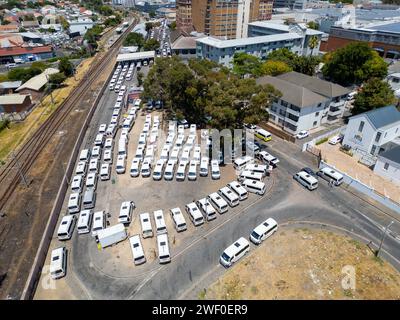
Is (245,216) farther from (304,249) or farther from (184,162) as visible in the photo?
(184,162)

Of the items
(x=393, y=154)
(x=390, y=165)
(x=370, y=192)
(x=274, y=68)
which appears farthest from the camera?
(x=274, y=68)

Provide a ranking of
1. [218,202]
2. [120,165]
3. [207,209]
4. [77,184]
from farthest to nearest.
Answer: [120,165] < [77,184] < [218,202] < [207,209]

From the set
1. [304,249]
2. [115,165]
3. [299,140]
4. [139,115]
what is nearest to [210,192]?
[304,249]

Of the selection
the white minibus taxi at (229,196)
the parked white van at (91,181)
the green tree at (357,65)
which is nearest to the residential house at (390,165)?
the white minibus taxi at (229,196)

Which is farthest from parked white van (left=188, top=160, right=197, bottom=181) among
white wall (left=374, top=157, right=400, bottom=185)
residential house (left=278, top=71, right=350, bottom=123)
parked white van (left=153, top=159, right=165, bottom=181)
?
residential house (left=278, top=71, right=350, bottom=123)

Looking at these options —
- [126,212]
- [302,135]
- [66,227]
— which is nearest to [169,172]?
[126,212]

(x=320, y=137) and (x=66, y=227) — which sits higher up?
(x=320, y=137)

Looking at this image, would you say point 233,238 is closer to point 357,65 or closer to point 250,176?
point 250,176
